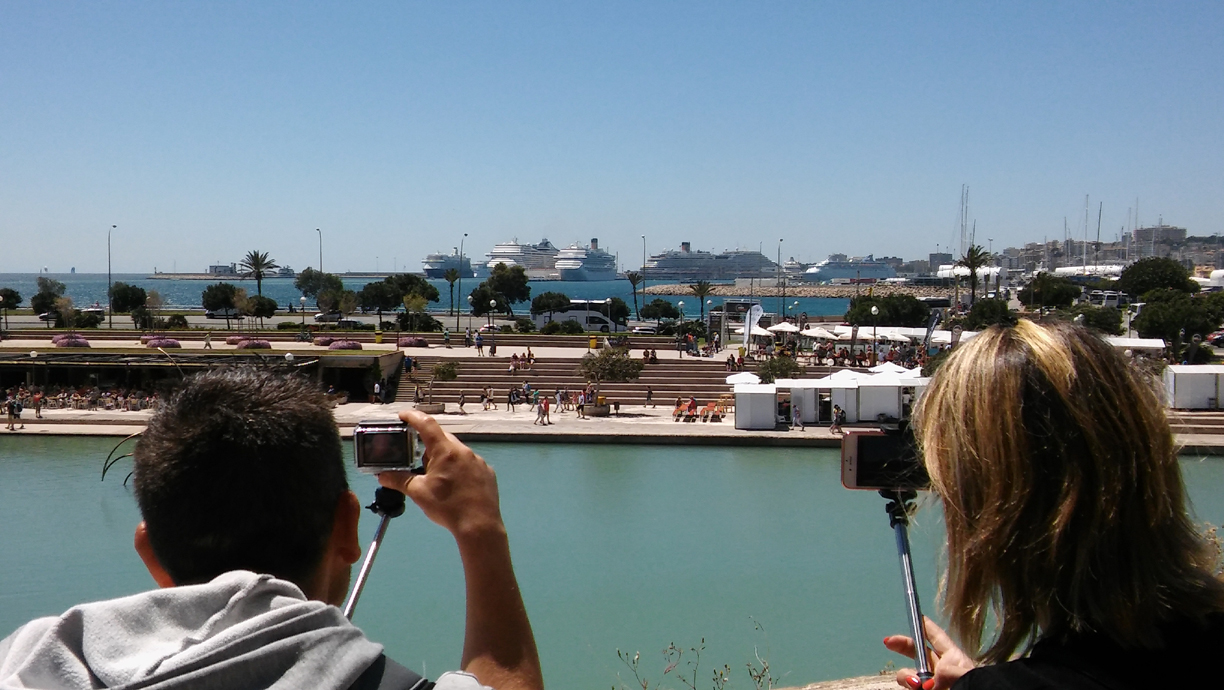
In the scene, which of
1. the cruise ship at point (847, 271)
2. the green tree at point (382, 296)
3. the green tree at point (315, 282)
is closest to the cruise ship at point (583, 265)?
the cruise ship at point (847, 271)

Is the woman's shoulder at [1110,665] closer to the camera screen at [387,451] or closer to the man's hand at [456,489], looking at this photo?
the man's hand at [456,489]

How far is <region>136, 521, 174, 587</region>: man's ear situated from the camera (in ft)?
3.84

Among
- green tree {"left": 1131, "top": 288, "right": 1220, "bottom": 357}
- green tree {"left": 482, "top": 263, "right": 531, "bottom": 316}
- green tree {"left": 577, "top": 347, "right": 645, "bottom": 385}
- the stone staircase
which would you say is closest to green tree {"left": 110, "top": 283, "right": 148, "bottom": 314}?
green tree {"left": 482, "top": 263, "right": 531, "bottom": 316}

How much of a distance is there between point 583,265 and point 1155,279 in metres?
95.4

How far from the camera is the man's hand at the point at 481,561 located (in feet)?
3.97

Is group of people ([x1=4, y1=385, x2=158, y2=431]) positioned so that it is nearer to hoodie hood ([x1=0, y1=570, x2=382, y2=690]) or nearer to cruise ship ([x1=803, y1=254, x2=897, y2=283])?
hoodie hood ([x1=0, y1=570, x2=382, y2=690])

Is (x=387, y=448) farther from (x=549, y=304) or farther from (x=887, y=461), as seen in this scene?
(x=549, y=304)

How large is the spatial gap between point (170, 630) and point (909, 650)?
→ 1.53 meters

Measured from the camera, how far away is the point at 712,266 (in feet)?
509

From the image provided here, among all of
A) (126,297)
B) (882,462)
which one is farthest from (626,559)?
(126,297)

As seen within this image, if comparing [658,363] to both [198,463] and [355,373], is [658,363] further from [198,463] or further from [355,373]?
[198,463]

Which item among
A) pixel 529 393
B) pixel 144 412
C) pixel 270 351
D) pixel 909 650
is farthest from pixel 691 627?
pixel 270 351

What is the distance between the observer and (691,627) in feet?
34.0

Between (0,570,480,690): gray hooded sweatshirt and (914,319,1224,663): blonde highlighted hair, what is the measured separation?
76cm
